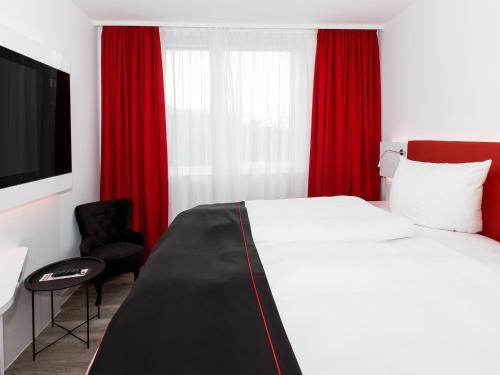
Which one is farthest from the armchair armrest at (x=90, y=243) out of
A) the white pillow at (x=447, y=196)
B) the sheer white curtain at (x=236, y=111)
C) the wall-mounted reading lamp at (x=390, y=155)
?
the wall-mounted reading lamp at (x=390, y=155)

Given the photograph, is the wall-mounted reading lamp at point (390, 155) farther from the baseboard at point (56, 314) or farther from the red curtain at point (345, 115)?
the baseboard at point (56, 314)

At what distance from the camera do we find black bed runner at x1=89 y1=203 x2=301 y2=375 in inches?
33.8

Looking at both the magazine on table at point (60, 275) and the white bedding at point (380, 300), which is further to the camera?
the magazine on table at point (60, 275)

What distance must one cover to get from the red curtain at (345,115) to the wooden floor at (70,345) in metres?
2.37

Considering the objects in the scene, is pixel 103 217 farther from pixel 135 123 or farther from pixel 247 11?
pixel 247 11

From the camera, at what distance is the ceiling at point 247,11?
3225 millimetres

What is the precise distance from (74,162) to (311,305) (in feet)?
9.21

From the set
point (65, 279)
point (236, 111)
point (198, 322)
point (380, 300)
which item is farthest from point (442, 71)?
point (65, 279)

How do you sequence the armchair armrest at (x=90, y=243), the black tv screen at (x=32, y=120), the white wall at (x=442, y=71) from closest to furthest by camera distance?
the black tv screen at (x=32, y=120)
the white wall at (x=442, y=71)
the armchair armrest at (x=90, y=243)

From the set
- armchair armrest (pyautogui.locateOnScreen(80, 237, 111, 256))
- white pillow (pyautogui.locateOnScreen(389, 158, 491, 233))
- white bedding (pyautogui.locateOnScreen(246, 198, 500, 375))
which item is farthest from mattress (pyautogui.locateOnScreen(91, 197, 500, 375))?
armchair armrest (pyautogui.locateOnScreen(80, 237, 111, 256))

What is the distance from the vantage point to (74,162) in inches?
126

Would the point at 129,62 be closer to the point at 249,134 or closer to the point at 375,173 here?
the point at 249,134

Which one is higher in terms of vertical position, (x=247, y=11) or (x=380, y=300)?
(x=247, y=11)

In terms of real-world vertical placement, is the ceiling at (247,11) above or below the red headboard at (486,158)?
above
